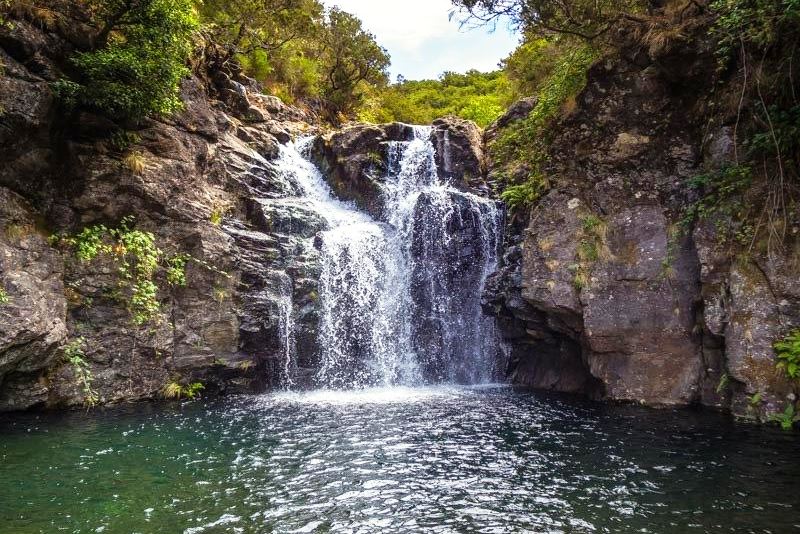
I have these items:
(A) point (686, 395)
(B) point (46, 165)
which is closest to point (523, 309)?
(A) point (686, 395)

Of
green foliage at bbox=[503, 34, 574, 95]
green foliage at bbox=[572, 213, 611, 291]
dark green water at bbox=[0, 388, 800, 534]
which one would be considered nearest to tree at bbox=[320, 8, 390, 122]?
green foliage at bbox=[503, 34, 574, 95]

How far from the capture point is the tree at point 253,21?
2249cm

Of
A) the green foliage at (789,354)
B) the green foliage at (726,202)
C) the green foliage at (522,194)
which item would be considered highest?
the green foliage at (522,194)

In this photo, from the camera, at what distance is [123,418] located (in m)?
12.2

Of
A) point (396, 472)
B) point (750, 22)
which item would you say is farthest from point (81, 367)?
point (750, 22)

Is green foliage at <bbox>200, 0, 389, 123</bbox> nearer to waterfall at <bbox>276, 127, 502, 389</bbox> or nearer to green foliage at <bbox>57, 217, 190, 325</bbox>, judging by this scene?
waterfall at <bbox>276, 127, 502, 389</bbox>

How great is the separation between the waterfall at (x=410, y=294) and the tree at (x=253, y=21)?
9.04 m

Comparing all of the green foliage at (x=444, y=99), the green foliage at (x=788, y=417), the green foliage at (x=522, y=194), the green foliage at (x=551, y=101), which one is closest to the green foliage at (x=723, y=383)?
the green foliage at (x=788, y=417)

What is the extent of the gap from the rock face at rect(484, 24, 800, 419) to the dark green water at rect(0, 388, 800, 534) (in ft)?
4.52

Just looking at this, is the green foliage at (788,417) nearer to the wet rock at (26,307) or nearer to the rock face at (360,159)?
the rock face at (360,159)

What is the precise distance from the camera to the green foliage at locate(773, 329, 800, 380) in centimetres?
1073

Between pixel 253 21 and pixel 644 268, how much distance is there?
19.7 meters

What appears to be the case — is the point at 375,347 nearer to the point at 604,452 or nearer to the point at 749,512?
the point at 604,452

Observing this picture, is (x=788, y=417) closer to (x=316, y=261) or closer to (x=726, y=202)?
(x=726, y=202)
